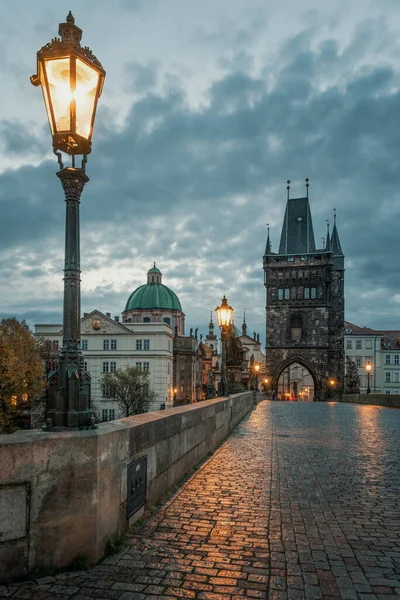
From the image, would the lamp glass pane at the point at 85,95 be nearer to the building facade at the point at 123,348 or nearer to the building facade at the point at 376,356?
the building facade at the point at 123,348

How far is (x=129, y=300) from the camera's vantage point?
88.3 meters

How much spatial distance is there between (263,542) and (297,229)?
77379mm

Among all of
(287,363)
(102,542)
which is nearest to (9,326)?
(102,542)

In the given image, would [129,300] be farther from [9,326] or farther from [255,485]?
[255,485]

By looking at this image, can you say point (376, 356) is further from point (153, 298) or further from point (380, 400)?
point (380, 400)

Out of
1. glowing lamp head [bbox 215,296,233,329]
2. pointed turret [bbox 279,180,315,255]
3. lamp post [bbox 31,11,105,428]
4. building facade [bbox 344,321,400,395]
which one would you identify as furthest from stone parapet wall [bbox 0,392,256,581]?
building facade [bbox 344,321,400,395]

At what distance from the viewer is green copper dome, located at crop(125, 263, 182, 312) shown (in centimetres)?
8544

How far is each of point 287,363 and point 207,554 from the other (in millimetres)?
69841

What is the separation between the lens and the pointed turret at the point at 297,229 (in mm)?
78250

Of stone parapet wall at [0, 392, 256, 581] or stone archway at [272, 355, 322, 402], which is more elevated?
stone parapet wall at [0, 392, 256, 581]

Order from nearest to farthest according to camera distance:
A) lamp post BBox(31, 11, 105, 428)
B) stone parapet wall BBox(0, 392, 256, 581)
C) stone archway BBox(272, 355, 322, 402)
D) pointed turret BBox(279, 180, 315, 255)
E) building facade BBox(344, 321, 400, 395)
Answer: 1. stone parapet wall BBox(0, 392, 256, 581)
2. lamp post BBox(31, 11, 105, 428)
3. stone archway BBox(272, 355, 322, 402)
4. pointed turret BBox(279, 180, 315, 255)
5. building facade BBox(344, 321, 400, 395)

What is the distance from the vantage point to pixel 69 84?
4633 millimetres

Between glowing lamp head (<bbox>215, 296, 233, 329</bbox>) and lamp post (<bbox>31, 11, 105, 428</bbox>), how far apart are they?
493 inches

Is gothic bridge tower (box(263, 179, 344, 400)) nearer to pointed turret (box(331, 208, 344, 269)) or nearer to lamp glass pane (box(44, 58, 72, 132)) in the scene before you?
pointed turret (box(331, 208, 344, 269))
